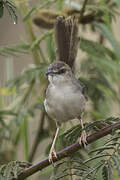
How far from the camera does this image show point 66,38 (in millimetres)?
1440

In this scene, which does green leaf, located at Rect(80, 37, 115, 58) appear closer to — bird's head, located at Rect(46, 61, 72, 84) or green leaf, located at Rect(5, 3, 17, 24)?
bird's head, located at Rect(46, 61, 72, 84)

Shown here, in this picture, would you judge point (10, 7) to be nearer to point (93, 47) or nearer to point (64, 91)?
point (64, 91)

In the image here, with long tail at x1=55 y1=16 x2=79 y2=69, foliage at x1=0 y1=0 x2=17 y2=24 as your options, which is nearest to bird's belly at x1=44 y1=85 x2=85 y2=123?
long tail at x1=55 y1=16 x2=79 y2=69

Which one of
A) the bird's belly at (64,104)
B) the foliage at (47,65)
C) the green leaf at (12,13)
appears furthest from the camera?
the foliage at (47,65)

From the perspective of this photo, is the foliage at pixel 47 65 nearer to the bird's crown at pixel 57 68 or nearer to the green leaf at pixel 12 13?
the bird's crown at pixel 57 68

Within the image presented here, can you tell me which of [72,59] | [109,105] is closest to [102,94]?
[109,105]

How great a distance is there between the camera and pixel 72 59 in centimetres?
152

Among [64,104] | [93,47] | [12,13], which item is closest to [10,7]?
[12,13]

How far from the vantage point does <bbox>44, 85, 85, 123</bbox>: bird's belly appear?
1.31 meters

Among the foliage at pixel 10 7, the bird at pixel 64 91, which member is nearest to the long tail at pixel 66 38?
the bird at pixel 64 91

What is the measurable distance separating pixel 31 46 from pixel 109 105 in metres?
0.65

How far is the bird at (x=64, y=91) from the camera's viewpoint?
4.33 feet

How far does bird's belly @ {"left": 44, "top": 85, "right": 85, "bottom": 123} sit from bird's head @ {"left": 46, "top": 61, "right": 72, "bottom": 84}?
2.1 inches

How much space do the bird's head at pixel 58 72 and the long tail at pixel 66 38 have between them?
84 millimetres
